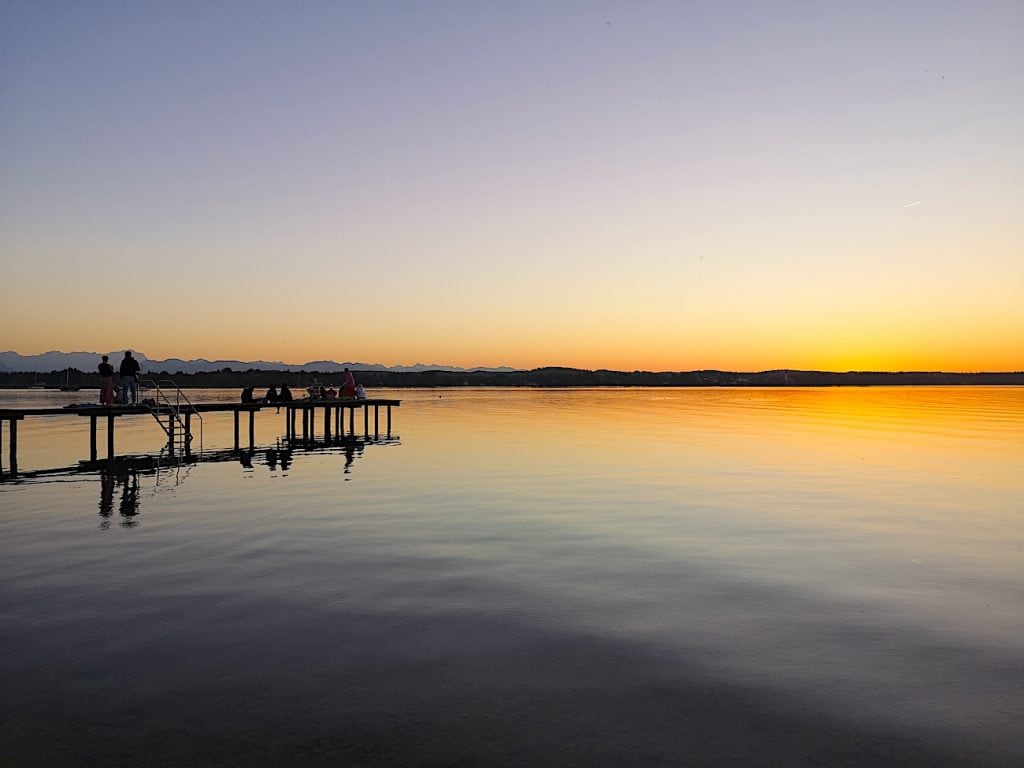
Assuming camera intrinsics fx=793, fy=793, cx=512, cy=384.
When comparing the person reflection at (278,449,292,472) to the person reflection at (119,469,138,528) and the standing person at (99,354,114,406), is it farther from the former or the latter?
the standing person at (99,354,114,406)

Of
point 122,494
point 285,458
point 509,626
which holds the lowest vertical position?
point 285,458

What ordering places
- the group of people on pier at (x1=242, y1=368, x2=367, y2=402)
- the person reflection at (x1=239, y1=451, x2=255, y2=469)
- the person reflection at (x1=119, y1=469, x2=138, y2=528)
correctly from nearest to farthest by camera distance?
the person reflection at (x1=119, y1=469, x2=138, y2=528) < the person reflection at (x1=239, y1=451, x2=255, y2=469) < the group of people on pier at (x1=242, y1=368, x2=367, y2=402)

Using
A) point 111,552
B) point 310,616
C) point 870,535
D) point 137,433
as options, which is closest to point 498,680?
point 310,616

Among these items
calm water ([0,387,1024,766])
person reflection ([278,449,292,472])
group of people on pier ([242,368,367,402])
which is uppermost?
group of people on pier ([242,368,367,402])

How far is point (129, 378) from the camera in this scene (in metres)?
34.9

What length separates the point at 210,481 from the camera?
25.0 m

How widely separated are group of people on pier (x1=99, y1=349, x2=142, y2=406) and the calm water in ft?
38.4

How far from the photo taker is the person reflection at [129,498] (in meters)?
17.7

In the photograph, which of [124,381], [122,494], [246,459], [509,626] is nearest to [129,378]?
[124,381]

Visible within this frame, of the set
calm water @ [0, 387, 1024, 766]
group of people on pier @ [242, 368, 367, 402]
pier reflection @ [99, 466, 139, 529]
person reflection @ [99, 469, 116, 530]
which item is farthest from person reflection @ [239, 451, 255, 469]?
group of people on pier @ [242, 368, 367, 402]

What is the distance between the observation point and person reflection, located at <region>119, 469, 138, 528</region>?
17703 millimetres

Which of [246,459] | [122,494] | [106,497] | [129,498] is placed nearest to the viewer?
[129,498]

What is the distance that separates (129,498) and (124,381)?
615 inches

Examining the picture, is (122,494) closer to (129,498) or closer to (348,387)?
(129,498)
